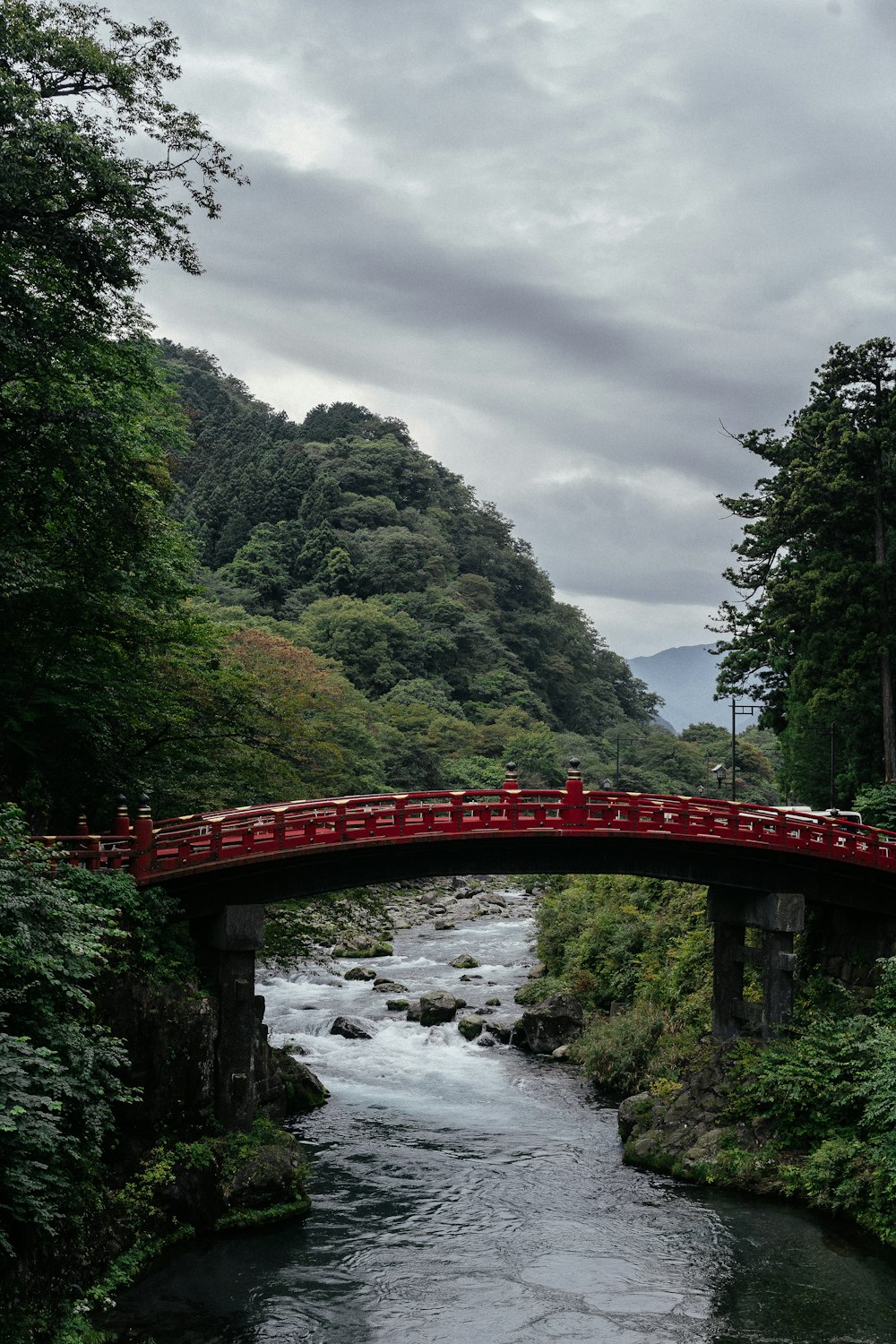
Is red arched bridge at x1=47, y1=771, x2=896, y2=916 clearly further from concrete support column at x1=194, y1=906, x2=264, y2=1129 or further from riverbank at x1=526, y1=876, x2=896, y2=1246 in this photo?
riverbank at x1=526, y1=876, x2=896, y2=1246

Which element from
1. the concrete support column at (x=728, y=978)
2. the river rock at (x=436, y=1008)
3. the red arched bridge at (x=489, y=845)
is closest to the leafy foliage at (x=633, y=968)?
the concrete support column at (x=728, y=978)

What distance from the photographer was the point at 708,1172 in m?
26.2

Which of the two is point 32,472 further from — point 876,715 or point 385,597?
point 385,597

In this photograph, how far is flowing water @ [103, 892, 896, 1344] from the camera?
63.3ft

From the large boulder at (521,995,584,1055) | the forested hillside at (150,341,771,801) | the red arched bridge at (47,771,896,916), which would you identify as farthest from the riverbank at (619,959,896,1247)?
the forested hillside at (150,341,771,801)

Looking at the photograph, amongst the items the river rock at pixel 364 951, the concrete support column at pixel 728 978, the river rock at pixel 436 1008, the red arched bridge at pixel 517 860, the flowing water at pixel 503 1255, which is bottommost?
the flowing water at pixel 503 1255

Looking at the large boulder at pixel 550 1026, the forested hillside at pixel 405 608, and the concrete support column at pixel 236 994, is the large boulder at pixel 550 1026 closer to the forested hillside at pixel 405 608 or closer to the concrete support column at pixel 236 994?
the concrete support column at pixel 236 994

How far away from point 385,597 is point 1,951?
282ft

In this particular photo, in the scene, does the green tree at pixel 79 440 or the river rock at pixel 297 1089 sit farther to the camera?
the river rock at pixel 297 1089

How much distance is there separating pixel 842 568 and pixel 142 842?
83.9ft

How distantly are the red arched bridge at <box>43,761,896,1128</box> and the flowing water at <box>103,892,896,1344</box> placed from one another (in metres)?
3.55

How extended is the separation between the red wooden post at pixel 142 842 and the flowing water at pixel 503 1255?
6924 millimetres

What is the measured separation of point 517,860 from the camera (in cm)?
2773

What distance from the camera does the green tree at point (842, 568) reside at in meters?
38.4
